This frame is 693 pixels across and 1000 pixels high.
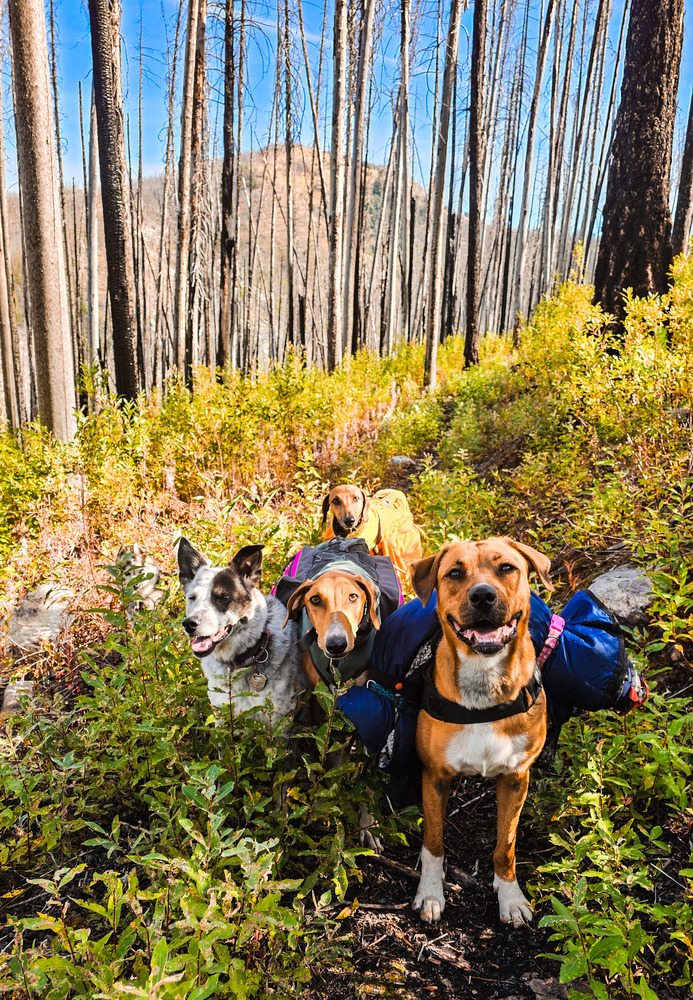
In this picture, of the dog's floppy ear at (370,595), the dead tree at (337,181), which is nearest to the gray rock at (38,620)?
the dog's floppy ear at (370,595)

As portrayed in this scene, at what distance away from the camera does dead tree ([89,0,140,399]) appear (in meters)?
6.70

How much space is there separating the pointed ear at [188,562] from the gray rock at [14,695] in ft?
5.67

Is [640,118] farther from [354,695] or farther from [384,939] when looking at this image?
[384,939]

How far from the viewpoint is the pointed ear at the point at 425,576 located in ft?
7.27

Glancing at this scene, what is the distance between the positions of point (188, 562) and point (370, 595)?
1.00m

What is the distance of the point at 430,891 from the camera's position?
230 centimetres

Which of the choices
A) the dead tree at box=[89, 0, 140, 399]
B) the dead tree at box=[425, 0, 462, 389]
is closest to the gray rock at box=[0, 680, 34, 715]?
the dead tree at box=[89, 0, 140, 399]

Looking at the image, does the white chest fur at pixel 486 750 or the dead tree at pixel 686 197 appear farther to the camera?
the dead tree at pixel 686 197

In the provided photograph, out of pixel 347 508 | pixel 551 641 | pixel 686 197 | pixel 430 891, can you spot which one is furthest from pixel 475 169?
pixel 430 891

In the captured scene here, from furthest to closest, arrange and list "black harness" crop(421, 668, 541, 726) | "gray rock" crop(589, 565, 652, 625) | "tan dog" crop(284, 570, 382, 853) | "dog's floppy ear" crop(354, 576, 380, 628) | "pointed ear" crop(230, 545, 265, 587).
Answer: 1. "gray rock" crop(589, 565, 652, 625)
2. "pointed ear" crop(230, 545, 265, 587)
3. "dog's floppy ear" crop(354, 576, 380, 628)
4. "tan dog" crop(284, 570, 382, 853)
5. "black harness" crop(421, 668, 541, 726)

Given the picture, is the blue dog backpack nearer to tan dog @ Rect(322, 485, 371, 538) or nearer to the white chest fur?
the white chest fur

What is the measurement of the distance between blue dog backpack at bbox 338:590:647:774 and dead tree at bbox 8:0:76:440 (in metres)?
5.49

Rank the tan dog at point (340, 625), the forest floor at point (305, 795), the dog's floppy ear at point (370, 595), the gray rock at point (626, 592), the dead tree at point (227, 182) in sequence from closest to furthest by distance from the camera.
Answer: the forest floor at point (305, 795), the tan dog at point (340, 625), the dog's floppy ear at point (370, 595), the gray rock at point (626, 592), the dead tree at point (227, 182)

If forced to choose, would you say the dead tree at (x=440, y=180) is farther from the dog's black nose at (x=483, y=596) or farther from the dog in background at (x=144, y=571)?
the dog's black nose at (x=483, y=596)
